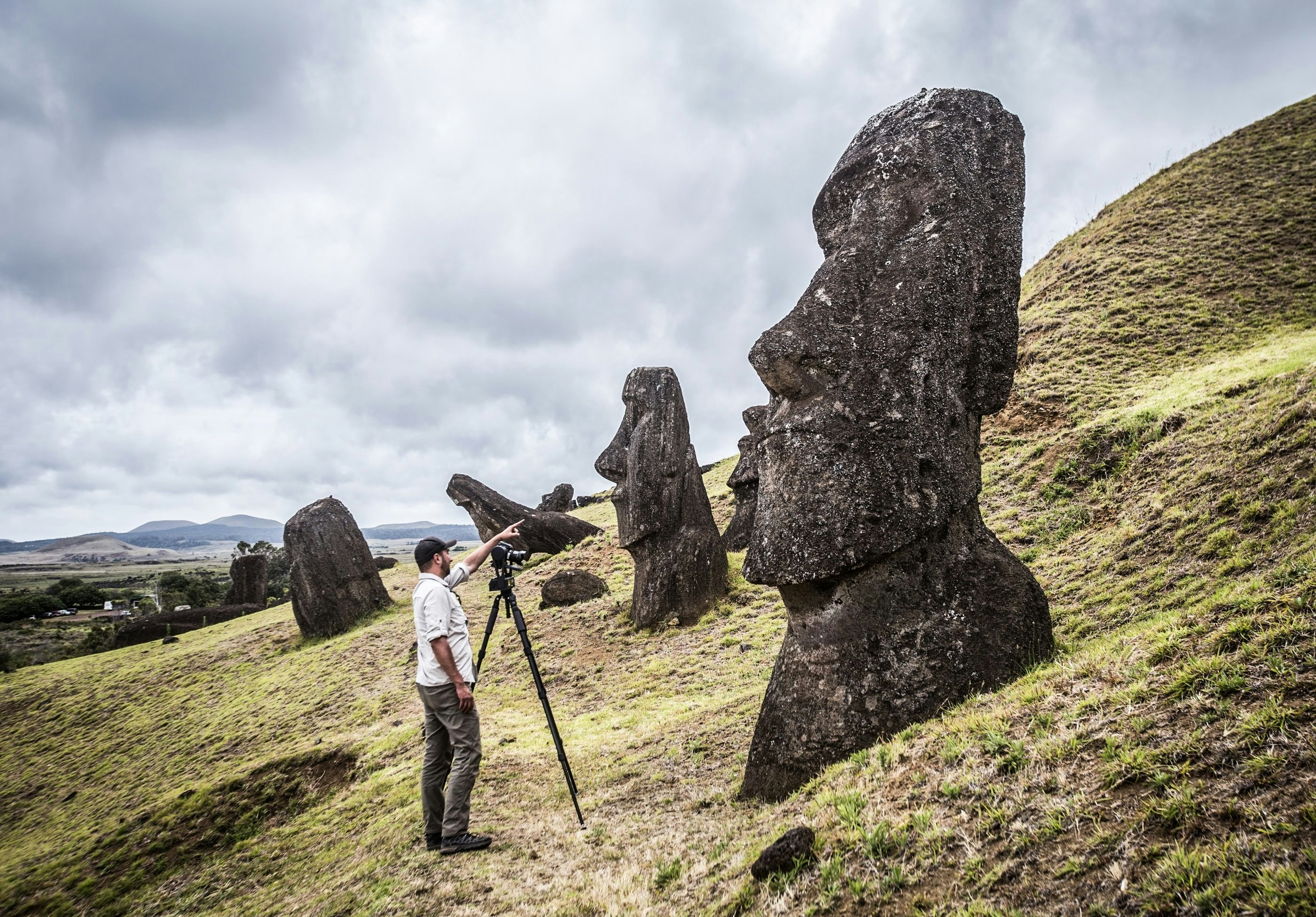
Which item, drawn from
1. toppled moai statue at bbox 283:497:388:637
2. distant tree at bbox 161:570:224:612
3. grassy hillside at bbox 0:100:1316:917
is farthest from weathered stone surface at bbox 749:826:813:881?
distant tree at bbox 161:570:224:612

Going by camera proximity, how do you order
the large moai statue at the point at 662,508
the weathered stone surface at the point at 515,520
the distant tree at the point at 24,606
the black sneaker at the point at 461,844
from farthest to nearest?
the distant tree at the point at 24,606 < the weathered stone surface at the point at 515,520 < the large moai statue at the point at 662,508 < the black sneaker at the point at 461,844

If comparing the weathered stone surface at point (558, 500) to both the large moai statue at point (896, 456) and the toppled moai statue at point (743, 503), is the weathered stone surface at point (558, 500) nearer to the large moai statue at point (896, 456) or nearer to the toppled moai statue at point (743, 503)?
the toppled moai statue at point (743, 503)

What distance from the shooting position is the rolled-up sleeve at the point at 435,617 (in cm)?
607

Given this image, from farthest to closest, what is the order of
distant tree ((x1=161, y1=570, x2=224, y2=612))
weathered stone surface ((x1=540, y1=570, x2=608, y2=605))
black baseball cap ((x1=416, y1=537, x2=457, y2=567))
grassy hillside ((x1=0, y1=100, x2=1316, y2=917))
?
distant tree ((x1=161, y1=570, x2=224, y2=612))
weathered stone surface ((x1=540, y1=570, x2=608, y2=605))
black baseball cap ((x1=416, y1=537, x2=457, y2=567))
grassy hillside ((x1=0, y1=100, x2=1316, y2=917))

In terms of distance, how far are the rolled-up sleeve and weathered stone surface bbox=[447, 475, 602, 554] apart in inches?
763

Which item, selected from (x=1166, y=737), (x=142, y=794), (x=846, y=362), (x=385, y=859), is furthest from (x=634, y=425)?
(x=1166, y=737)

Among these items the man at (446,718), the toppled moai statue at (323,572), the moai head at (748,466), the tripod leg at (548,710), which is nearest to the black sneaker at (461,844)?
the man at (446,718)

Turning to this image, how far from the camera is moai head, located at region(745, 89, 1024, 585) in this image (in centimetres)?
585

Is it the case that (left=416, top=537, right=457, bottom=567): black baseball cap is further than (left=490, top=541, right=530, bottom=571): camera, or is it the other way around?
(left=490, top=541, right=530, bottom=571): camera

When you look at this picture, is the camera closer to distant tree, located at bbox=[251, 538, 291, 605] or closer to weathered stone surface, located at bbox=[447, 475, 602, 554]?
weathered stone surface, located at bbox=[447, 475, 602, 554]

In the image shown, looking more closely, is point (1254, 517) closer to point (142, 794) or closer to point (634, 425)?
point (634, 425)

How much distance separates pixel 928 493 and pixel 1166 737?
2.74 meters

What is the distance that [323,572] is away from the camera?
70.3 feet

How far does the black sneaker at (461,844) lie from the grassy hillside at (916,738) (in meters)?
0.13
